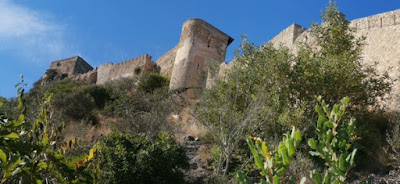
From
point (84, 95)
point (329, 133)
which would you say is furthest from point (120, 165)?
point (84, 95)

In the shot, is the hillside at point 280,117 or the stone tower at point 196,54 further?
Result: the stone tower at point 196,54

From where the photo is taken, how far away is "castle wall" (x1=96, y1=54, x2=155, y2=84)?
80.3ft

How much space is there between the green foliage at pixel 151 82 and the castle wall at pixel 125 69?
8.33 feet

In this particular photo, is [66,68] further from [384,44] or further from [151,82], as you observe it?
[384,44]

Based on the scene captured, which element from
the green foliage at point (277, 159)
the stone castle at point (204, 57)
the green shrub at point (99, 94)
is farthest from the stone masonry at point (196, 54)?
the green foliage at point (277, 159)

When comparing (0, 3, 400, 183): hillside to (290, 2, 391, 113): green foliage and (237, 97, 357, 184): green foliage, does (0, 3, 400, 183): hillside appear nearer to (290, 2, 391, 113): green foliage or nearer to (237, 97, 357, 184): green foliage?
(290, 2, 391, 113): green foliage

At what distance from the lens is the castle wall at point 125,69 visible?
2448 cm

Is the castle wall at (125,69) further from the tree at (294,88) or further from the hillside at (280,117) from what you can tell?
the tree at (294,88)

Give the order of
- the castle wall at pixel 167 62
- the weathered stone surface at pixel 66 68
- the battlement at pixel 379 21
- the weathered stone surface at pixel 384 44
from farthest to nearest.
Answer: the weathered stone surface at pixel 66 68 → the castle wall at pixel 167 62 → the battlement at pixel 379 21 → the weathered stone surface at pixel 384 44

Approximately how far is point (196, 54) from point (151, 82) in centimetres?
333

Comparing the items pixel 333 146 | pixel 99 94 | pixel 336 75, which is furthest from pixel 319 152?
pixel 99 94

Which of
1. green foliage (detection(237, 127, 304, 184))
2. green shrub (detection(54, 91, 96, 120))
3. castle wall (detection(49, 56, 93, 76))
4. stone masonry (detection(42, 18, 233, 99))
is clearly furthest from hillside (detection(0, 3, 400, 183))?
castle wall (detection(49, 56, 93, 76))

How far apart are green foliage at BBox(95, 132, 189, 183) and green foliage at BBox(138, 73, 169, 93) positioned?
39.6ft

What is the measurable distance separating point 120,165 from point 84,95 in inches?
498
